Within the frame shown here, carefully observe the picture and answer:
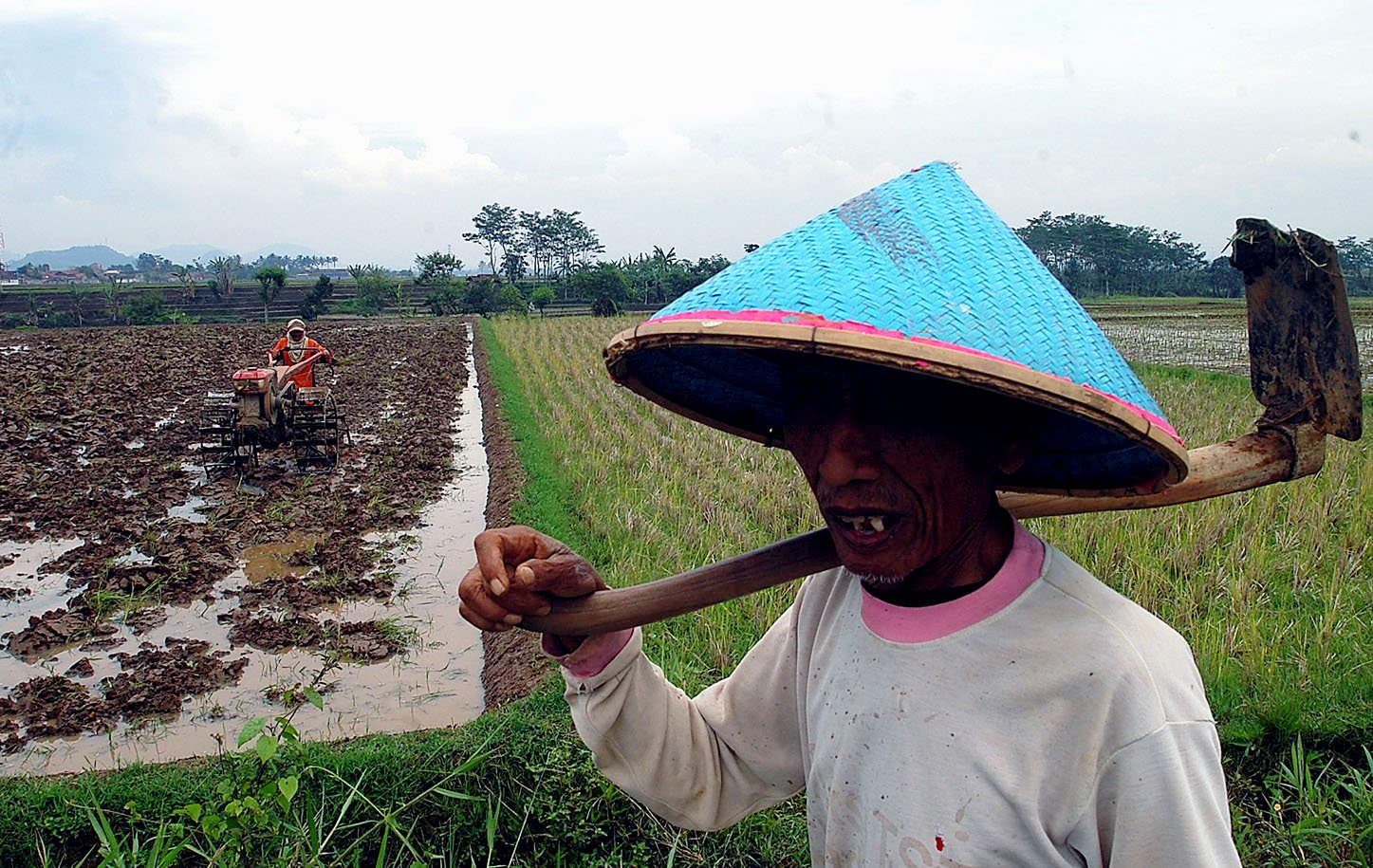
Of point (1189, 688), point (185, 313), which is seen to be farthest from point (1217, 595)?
point (185, 313)

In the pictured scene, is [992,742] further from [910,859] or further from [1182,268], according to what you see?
[1182,268]

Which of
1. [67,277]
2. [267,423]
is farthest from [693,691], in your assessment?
[67,277]

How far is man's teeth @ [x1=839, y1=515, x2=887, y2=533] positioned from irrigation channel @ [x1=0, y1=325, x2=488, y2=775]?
2.41 m

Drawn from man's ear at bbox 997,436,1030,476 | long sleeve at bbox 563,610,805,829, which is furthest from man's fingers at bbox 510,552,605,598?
man's ear at bbox 997,436,1030,476

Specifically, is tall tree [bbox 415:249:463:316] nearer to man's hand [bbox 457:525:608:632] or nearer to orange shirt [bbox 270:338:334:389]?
orange shirt [bbox 270:338:334:389]

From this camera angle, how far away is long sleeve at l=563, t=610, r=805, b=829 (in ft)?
4.52

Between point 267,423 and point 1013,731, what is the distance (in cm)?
866

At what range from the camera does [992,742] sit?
104cm

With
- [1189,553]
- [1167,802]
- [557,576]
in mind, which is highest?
[557,576]

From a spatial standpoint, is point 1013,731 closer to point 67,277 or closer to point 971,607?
point 971,607

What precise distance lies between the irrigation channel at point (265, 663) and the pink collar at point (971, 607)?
7.79ft

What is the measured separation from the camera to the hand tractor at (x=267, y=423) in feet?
28.5

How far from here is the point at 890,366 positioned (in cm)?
93

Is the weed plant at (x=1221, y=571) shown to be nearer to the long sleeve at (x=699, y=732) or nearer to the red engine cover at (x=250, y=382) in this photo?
the long sleeve at (x=699, y=732)
